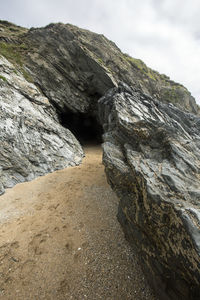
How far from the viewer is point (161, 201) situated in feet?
11.9

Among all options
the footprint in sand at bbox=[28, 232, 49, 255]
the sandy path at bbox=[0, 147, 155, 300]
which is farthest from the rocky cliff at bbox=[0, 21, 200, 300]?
the footprint in sand at bbox=[28, 232, 49, 255]

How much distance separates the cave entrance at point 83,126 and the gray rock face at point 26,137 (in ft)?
26.7

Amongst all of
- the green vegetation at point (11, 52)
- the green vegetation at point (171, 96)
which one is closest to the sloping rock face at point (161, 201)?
the green vegetation at point (11, 52)

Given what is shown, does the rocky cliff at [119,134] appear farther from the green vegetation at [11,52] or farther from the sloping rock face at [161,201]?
the green vegetation at [11,52]

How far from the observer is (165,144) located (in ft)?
20.6

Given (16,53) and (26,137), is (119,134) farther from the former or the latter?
(16,53)

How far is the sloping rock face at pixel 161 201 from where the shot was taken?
2.90 metres

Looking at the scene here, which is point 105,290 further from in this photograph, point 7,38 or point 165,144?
point 7,38

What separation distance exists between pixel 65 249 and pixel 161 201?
4498mm

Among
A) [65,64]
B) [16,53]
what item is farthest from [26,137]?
[16,53]

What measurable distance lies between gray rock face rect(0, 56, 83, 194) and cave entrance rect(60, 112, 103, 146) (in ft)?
26.7

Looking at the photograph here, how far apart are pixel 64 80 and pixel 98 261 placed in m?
25.0

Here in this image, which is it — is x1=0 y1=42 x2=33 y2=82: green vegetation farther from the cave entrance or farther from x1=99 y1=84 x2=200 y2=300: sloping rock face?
x1=99 y1=84 x2=200 y2=300: sloping rock face

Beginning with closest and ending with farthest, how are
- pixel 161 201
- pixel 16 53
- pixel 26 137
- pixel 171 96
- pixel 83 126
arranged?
pixel 161 201 < pixel 26 137 < pixel 16 53 < pixel 83 126 < pixel 171 96
